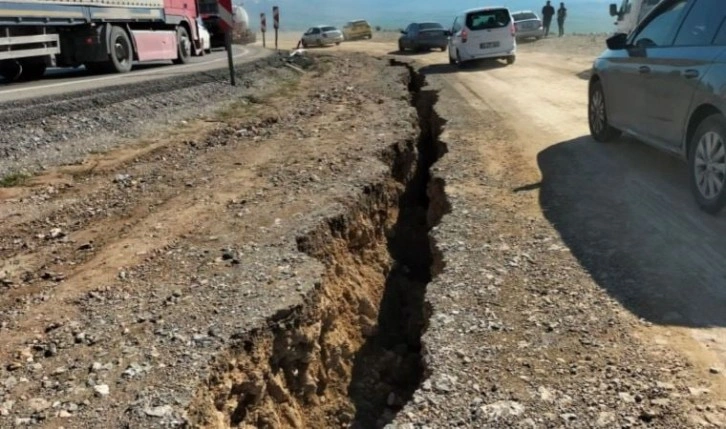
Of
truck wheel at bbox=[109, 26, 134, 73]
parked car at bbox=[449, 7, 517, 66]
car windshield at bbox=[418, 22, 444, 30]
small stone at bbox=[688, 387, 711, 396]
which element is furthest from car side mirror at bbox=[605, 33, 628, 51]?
car windshield at bbox=[418, 22, 444, 30]

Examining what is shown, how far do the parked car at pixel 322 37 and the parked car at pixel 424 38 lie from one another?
9.26m

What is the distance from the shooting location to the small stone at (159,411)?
2871mm

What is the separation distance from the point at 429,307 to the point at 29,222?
11.3 ft

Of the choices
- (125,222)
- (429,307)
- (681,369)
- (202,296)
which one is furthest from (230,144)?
(681,369)

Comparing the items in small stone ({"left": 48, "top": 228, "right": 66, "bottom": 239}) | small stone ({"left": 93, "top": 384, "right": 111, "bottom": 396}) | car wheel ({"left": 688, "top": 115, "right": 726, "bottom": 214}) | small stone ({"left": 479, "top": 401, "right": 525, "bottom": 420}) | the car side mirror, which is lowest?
small stone ({"left": 93, "top": 384, "right": 111, "bottom": 396})

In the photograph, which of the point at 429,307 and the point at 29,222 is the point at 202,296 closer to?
the point at 429,307

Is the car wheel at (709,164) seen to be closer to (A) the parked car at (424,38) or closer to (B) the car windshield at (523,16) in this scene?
(A) the parked car at (424,38)

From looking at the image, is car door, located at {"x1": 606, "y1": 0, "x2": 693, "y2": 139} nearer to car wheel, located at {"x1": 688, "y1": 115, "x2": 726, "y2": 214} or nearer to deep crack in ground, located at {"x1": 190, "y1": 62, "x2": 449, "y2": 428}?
car wheel, located at {"x1": 688, "y1": 115, "x2": 726, "y2": 214}

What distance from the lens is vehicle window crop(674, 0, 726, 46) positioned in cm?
500

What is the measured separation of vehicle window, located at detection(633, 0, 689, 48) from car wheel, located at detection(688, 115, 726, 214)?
115 centimetres

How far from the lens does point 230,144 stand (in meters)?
8.09

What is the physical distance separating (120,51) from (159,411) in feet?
43.5

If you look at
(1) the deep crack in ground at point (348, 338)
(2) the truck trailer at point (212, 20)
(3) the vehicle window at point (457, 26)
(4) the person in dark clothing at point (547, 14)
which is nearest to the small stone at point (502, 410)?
(1) the deep crack in ground at point (348, 338)

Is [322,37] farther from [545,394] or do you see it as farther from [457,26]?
[545,394]
